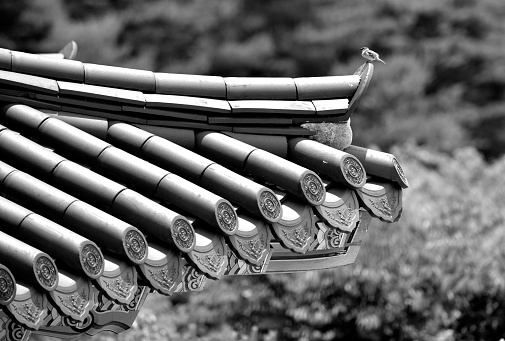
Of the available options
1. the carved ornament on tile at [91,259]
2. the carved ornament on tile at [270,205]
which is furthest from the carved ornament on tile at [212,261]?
the carved ornament on tile at [91,259]

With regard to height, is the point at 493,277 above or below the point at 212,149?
Result: below

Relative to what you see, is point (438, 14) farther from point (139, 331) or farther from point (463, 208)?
point (139, 331)

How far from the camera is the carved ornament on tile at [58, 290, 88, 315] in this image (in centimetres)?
315

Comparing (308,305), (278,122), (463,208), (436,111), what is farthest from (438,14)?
(278,122)

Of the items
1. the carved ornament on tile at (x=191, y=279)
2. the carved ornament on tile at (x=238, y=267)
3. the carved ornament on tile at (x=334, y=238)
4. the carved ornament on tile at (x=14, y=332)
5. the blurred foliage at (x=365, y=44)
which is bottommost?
the blurred foliage at (x=365, y=44)

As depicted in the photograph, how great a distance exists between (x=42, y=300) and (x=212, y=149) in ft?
3.52

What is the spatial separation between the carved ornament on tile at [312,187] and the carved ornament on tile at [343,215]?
74mm

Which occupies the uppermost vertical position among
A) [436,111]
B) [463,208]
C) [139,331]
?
[139,331]

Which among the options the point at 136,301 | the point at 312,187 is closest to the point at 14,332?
the point at 136,301

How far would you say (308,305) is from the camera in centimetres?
884

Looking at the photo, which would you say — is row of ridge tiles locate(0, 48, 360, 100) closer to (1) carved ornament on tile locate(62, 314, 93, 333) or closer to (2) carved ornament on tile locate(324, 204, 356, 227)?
(2) carved ornament on tile locate(324, 204, 356, 227)

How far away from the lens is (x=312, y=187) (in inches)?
147

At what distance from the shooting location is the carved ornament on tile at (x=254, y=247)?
3.55 metres

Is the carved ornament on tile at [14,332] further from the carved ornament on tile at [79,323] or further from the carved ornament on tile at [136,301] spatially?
the carved ornament on tile at [136,301]
